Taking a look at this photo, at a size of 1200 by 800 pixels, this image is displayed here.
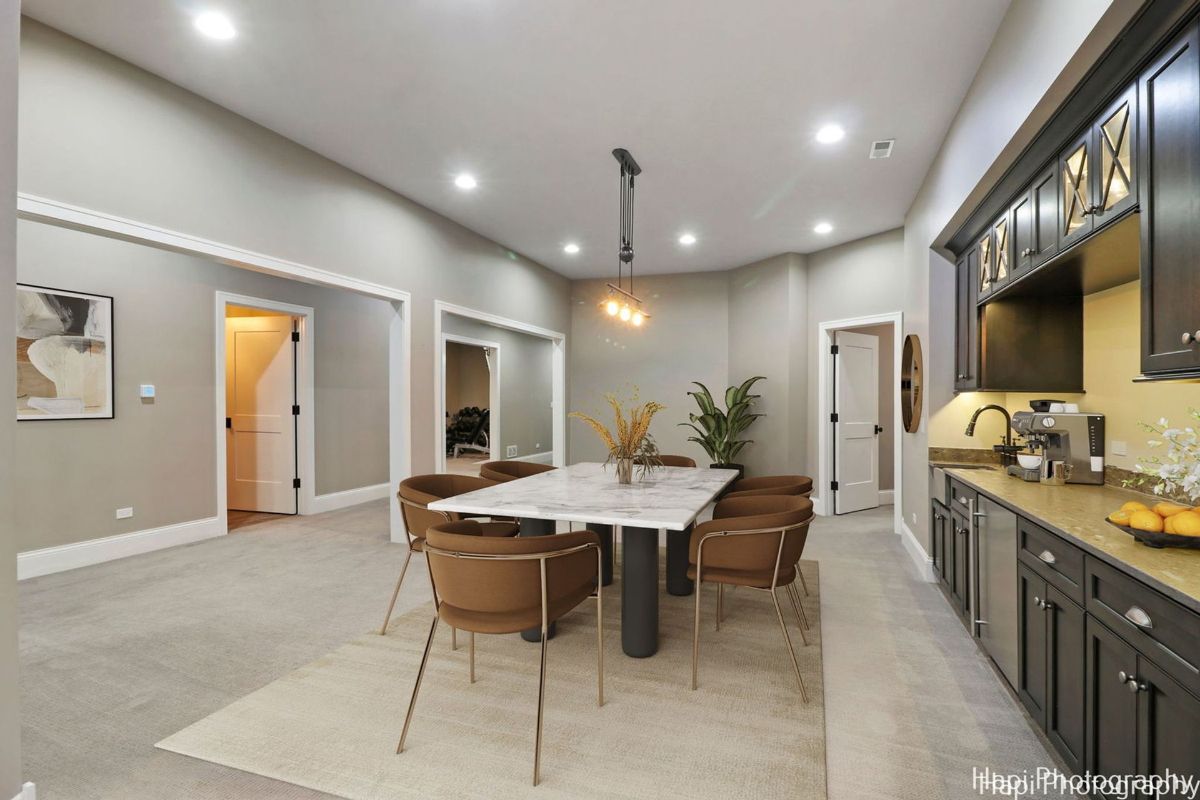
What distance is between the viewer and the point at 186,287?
490 centimetres

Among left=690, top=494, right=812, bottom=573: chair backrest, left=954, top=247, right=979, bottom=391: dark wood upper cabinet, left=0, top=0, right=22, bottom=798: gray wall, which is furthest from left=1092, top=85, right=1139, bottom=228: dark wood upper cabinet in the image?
left=0, top=0, right=22, bottom=798: gray wall

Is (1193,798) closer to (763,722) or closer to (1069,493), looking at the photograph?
(763,722)

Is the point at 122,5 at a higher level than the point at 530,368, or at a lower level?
higher

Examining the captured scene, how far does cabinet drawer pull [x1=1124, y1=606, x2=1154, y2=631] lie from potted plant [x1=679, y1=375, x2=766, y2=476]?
→ 16.9ft

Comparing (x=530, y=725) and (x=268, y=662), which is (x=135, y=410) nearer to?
(x=268, y=662)

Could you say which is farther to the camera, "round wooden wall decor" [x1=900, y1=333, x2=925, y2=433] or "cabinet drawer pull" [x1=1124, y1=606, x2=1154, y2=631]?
"round wooden wall decor" [x1=900, y1=333, x2=925, y2=433]

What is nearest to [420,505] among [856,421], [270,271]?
[270,271]

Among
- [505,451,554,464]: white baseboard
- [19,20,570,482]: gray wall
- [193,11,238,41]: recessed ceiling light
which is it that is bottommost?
[505,451,554,464]: white baseboard

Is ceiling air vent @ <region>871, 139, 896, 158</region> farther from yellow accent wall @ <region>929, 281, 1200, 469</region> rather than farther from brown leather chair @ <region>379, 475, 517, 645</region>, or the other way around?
brown leather chair @ <region>379, 475, 517, 645</region>

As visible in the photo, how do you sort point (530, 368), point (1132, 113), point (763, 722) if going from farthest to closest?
point (530, 368) < point (763, 722) < point (1132, 113)

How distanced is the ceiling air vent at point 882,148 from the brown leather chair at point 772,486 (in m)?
2.11

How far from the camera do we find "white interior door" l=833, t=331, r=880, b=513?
630 cm

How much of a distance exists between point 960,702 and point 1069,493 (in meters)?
0.99

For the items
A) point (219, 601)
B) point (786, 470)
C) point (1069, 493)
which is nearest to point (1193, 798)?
point (1069, 493)
